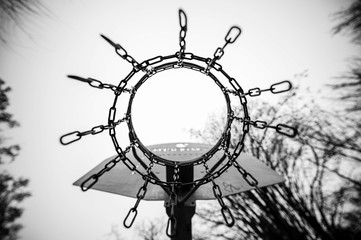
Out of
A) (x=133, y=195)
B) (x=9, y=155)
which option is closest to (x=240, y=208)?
(x=133, y=195)

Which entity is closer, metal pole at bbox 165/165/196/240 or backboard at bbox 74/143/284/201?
metal pole at bbox 165/165/196/240

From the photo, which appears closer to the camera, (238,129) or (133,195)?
(133,195)

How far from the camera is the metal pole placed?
2418 millimetres

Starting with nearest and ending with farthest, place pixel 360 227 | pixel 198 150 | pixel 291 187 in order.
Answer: pixel 198 150
pixel 360 227
pixel 291 187

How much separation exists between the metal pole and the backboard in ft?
0.43

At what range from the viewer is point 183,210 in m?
2.47

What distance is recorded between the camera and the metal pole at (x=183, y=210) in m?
2.42

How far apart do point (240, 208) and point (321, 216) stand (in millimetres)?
2999

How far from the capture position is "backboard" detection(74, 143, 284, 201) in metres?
2.59

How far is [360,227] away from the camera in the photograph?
20.1ft

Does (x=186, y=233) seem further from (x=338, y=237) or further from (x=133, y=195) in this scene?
(x=338, y=237)

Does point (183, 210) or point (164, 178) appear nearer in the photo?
point (183, 210)

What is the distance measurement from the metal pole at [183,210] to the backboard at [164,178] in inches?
5.2

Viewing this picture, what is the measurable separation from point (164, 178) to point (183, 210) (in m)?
0.59
